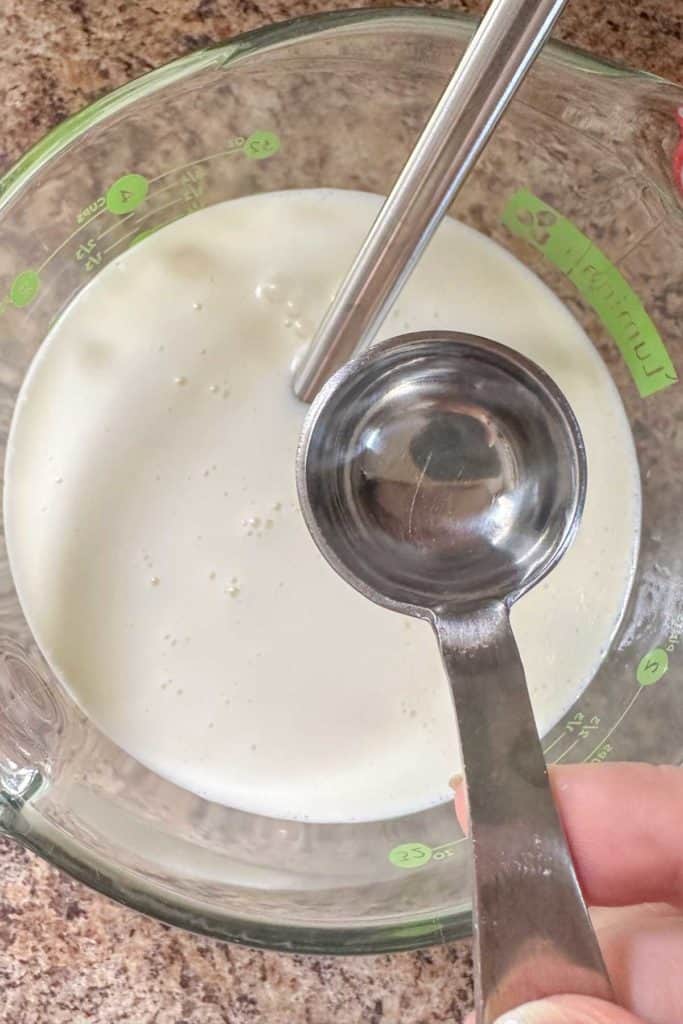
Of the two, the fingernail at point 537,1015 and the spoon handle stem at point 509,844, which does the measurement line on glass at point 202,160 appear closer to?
the spoon handle stem at point 509,844

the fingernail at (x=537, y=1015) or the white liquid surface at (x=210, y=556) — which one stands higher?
the white liquid surface at (x=210, y=556)

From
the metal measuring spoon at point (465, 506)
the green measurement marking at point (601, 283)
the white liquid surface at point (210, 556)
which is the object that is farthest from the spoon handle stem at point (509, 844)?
the green measurement marking at point (601, 283)

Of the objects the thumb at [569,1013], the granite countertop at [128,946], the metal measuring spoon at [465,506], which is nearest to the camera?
the thumb at [569,1013]

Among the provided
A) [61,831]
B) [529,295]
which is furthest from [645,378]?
[61,831]

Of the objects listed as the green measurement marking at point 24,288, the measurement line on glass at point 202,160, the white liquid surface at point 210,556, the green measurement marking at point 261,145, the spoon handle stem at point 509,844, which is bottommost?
the spoon handle stem at point 509,844

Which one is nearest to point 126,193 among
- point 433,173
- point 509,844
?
point 433,173

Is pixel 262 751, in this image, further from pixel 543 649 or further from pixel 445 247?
pixel 445 247

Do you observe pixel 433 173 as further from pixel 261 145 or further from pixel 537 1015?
pixel 537 1015
